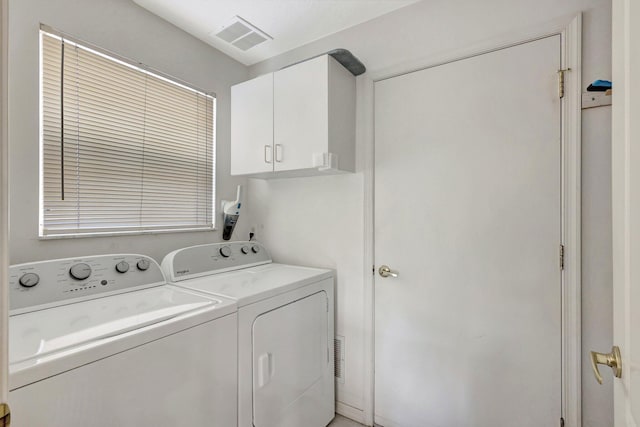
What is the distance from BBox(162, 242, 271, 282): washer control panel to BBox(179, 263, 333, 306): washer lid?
6 centimetres

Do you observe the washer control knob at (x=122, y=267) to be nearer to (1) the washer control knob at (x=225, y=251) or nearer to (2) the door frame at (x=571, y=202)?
(1) the washer control knob at (x=225, y=251)

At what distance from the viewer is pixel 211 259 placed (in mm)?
1887

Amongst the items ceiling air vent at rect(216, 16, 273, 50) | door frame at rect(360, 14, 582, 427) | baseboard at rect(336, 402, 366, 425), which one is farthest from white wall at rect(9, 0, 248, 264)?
door frame at rect(360, 14, 582, 427)

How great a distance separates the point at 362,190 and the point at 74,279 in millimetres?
1569

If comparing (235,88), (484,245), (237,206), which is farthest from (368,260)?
(235,88)

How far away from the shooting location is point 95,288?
1339 millimetres

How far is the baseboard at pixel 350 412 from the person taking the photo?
1.92m

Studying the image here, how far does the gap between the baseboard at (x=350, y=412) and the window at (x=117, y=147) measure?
157cm

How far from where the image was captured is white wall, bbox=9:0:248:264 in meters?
1.34

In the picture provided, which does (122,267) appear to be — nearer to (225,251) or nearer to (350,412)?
(225,251)

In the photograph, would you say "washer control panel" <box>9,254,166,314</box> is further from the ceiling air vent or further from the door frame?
the door frame

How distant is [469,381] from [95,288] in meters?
1.94

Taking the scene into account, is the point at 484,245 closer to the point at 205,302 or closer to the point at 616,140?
the point at 616,140

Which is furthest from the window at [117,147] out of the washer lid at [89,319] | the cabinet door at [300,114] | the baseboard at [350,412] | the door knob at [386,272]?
the baseboard at [350,412]
